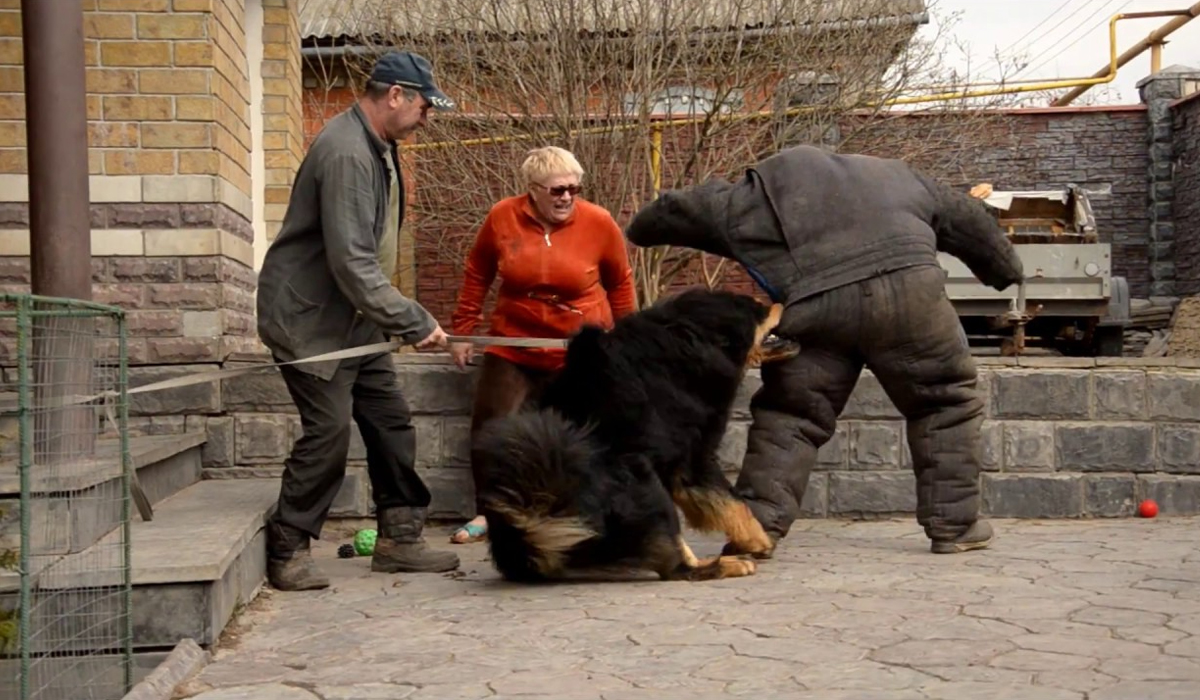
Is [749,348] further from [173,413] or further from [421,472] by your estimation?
[173,413]

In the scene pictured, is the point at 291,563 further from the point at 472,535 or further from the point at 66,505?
the point at 472,535

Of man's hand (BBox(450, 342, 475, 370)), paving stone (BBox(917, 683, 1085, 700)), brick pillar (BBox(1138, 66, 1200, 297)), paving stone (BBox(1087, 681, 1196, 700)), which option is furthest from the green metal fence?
brick pillar (BBox(1138, 66, 1200, 297))

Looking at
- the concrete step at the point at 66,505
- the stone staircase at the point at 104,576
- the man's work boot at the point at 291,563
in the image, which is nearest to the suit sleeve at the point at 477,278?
the man's work boot at the point at 291,563

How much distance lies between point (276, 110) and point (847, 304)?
558cm

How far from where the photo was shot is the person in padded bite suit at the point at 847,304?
18.4ft

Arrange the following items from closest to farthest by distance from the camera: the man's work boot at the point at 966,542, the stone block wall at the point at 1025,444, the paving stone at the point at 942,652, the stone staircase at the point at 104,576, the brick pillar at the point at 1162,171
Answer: the paving stone at the point at 942,652 < the stone staircase at the point at 104,576 < the man's work boot at the point at 966,542 < the stone block wall at the point at 1025,444 < the brick pillar at the point at 1162,171

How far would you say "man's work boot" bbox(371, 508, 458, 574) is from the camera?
225 inches

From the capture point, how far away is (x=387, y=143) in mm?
5461

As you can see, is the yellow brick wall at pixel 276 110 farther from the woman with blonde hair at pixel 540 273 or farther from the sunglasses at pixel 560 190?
the sunglasses at pixel 560 190

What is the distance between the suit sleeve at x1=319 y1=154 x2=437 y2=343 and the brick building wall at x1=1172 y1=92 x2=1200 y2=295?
17.9 meters

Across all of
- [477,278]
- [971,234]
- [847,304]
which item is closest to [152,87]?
[477,278]

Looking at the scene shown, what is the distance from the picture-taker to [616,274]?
633 cm

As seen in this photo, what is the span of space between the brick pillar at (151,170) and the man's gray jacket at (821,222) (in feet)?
7.62

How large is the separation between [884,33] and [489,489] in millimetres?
8594
